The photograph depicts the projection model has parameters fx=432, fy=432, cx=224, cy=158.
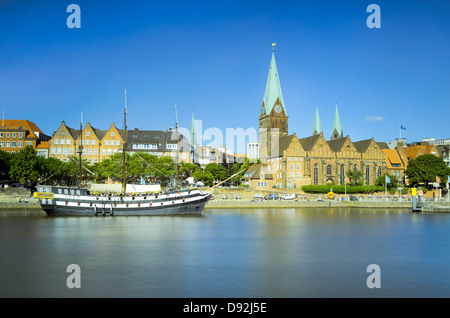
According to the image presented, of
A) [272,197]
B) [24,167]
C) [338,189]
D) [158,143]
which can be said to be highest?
[158,143]

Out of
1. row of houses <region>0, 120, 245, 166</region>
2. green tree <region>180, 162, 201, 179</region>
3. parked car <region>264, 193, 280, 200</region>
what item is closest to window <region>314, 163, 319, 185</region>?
parked car <region>264, 193, 280, 200</region>

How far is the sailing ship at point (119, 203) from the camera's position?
54.7 meters

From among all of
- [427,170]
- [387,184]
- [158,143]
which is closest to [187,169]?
[158,143]

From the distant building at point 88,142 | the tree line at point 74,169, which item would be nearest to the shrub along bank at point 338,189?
the tree line at point 74,169

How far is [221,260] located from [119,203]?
32.3 m

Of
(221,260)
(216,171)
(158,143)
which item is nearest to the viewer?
(221,260)

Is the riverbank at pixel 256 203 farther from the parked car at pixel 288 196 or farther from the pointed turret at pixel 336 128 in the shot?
the pointed turret at pixel 336 128

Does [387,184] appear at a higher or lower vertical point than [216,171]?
lower

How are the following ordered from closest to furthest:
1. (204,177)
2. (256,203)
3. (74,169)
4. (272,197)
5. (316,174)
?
1. (256,203)
2. (272,197)
3. (74,169)
4. (316,174)
5. (204,177)

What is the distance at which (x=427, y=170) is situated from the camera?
91875 mm

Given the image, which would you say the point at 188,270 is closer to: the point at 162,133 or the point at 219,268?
the point at 219,268

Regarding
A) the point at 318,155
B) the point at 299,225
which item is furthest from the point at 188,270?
the point at 318,155

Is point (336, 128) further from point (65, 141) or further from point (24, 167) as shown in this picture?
point (24, 167)
